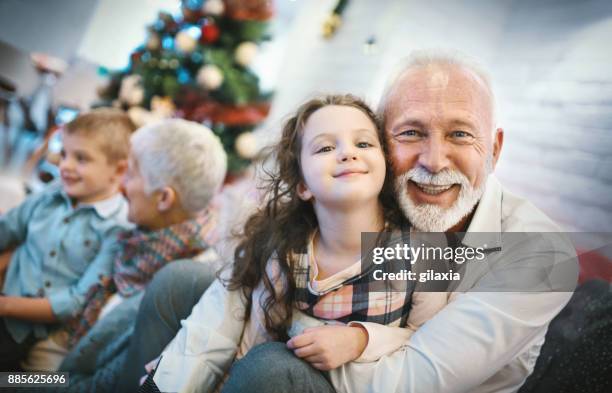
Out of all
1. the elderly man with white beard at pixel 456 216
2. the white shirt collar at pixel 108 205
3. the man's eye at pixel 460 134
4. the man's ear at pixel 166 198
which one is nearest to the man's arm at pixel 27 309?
the white shirt collar at pixel 108 205

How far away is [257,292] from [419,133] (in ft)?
1.72

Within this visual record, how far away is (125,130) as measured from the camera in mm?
1387

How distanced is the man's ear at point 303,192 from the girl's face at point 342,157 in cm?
4

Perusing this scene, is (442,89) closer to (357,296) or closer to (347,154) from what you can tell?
(347,154)

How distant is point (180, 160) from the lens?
3.80ft

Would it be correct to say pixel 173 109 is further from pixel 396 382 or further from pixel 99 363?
pixel 396 382

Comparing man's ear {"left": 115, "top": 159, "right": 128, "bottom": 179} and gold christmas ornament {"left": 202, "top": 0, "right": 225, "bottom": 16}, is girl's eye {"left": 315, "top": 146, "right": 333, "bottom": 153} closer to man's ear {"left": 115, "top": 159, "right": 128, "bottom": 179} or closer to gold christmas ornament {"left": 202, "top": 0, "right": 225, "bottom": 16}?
man's ear {"left": 115, "top": 159, "right": 128, "bottom": 179}

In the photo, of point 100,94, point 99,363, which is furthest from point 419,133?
point 100,94

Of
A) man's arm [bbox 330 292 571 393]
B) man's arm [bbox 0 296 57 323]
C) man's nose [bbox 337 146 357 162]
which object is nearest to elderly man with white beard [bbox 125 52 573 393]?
man's arm [bbox 330 292 571 393]

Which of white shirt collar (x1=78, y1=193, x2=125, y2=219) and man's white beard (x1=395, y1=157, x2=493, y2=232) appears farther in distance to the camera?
white shirt collar (x1=78, y1=193, x2=125, y2=219)

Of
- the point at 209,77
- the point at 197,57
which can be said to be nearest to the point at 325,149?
the point at 209,77

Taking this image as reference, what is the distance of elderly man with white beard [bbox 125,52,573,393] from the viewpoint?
0.68 meters

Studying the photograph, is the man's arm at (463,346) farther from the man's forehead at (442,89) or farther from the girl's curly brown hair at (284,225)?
the man's forehead at (442,89)

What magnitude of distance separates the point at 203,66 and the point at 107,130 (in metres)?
1.11
